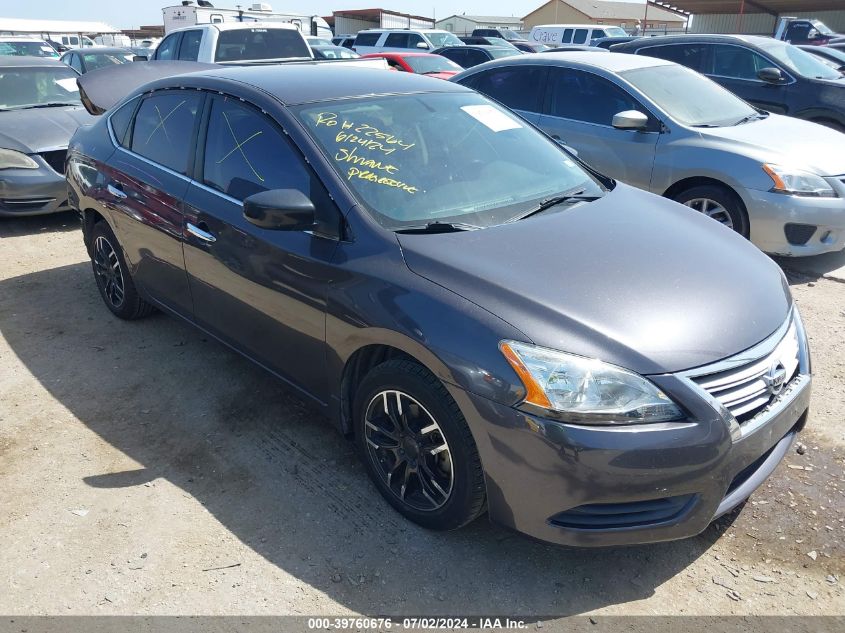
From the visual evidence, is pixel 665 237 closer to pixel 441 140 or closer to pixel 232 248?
pixel 441 140

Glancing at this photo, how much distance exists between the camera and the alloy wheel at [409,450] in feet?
8.64

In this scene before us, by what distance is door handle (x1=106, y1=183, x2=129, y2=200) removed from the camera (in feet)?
13.8

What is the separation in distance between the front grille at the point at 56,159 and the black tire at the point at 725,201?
19.4 ft

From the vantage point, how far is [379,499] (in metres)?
3.04

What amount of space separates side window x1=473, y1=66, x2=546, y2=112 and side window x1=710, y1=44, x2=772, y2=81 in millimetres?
3760

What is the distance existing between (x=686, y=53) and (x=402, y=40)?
13199 mm

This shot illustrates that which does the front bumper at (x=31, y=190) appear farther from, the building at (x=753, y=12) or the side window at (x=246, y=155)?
the building at (x=753, y=12)

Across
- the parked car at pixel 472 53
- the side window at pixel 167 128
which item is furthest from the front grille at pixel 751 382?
the parked car at pixel 472 53

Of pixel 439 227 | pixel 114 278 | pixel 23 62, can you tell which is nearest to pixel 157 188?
pixel 114 278

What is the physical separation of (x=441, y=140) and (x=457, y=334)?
1335 mm

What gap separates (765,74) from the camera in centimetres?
881

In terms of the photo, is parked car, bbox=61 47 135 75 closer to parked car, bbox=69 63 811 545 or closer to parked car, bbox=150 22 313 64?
parked car, bbox=150 22 313 64

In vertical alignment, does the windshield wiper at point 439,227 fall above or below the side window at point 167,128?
below

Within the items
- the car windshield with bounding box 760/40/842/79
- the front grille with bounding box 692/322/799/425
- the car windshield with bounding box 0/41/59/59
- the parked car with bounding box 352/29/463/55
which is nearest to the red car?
the car windshield with bounding box 760/40/842/79
